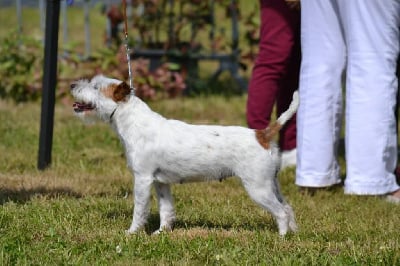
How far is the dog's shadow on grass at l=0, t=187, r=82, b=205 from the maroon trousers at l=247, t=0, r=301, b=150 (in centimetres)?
145

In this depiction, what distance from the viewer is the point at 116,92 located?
4.52m

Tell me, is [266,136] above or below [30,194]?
above

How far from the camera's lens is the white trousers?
210 inches

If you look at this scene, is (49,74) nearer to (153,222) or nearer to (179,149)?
(153,222)

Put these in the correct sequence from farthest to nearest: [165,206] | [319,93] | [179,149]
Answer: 1. [319,93]
2. [165,206]
3. [179,149]

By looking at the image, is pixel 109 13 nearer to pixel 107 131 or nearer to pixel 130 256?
pixel 107 131

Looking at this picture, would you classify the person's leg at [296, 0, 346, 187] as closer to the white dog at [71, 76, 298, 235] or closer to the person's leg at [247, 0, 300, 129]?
the person's leg at [247, 0, 300, 129]

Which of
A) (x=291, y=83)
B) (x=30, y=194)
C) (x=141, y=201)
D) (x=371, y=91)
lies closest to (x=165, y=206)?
(x=141, y=201)

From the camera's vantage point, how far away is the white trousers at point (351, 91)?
5336mm

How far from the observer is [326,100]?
5.56 meters

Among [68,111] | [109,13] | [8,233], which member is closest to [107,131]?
[68,111]

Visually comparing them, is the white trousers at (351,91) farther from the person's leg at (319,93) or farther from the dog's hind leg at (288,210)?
the dog's hind leg at (288,210)

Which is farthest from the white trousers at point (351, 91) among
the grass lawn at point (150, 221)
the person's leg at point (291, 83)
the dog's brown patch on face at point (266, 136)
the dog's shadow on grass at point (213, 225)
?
the dog's brown patch on face at point (266, 136)

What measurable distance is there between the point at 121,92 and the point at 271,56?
1.85 metres
